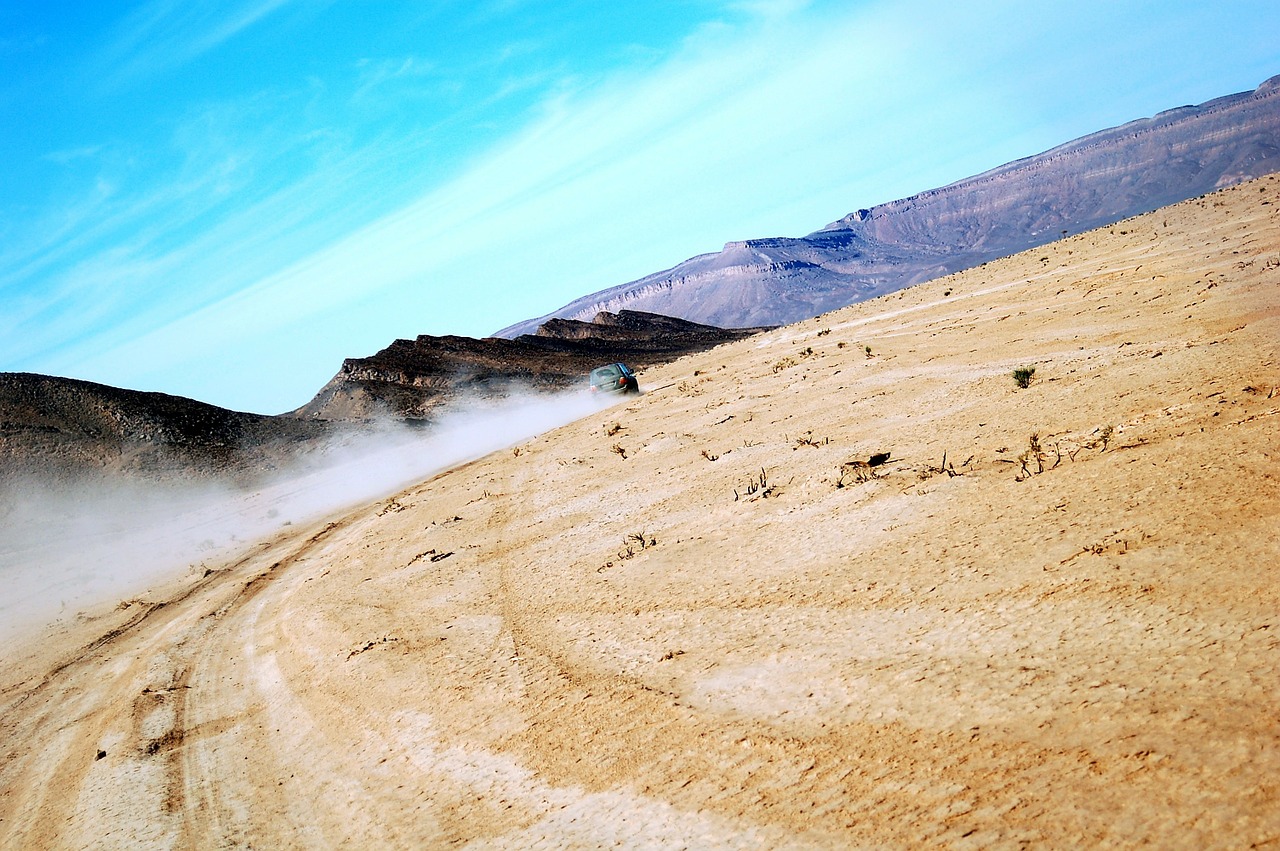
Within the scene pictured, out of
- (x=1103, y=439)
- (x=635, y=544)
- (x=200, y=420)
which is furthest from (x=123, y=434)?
(x=1103, y=439)

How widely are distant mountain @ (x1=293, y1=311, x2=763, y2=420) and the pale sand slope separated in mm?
42065

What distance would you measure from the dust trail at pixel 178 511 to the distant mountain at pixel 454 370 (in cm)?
837

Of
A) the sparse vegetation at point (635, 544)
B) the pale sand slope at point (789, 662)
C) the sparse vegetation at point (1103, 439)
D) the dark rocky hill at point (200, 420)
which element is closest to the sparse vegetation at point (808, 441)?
the pale sand slope at point (789, 662)

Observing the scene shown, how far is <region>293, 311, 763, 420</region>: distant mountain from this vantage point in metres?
54.4

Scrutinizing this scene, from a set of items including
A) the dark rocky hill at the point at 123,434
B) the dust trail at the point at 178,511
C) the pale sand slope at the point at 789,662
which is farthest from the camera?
the dark rocky hill at the point at 123,434

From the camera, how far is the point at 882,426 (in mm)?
12117

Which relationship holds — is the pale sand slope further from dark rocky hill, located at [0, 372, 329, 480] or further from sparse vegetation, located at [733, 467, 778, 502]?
dark rocky hill, located at [0, 372, 329, 480]

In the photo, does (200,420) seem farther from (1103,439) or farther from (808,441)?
(1103,439)

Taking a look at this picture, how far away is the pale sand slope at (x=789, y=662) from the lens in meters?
3.86

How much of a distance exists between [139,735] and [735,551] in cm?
620

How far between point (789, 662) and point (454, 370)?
63.6 metres

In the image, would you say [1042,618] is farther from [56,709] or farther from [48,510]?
[48,510]

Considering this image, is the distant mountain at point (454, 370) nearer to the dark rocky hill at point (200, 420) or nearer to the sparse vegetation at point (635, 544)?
the dark rocky hill at point (200, 420)

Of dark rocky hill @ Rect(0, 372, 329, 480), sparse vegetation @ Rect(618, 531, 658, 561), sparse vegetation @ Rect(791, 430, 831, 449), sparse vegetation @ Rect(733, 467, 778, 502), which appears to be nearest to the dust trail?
dark rocky hill @ Rect(0, 372, 329, 480)
